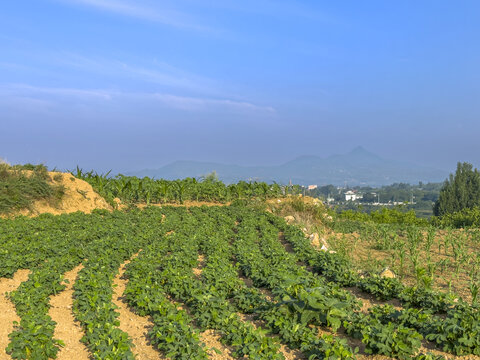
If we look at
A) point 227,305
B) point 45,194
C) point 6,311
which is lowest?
point 6,311

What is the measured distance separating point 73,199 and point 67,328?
1366cm

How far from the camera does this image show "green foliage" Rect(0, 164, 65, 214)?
16.8 m

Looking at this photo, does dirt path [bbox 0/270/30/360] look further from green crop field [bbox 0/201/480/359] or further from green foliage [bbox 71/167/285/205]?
green foliage [bbox 71/167/285/205]

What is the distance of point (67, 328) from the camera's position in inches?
263

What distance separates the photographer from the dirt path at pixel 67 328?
231 inches

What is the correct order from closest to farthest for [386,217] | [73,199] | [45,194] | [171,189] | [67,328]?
1. [67,328]
2. [45,194]
3. [73,199]
4. [171,189]
5. [386,217]

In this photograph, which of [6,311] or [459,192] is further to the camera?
[459,192]

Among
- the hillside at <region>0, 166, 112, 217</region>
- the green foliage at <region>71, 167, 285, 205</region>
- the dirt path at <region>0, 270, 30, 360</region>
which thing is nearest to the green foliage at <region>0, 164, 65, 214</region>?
the hillside at <region>0, 166, 112, 217</region>

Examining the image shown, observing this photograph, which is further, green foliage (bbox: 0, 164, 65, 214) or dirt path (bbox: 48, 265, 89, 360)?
green foliage (bbox: 0, 164, 65, 214)

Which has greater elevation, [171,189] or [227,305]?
[171,189]

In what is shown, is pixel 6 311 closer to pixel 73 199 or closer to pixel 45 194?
pixel 45 194

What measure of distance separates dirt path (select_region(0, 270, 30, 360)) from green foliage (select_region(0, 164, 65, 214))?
8.22 meters

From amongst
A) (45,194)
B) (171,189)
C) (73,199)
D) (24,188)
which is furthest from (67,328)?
(171,189)

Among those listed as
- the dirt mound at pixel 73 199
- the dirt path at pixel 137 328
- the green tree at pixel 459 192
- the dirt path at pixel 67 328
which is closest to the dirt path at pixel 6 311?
the dirt path at pixel 67 328
